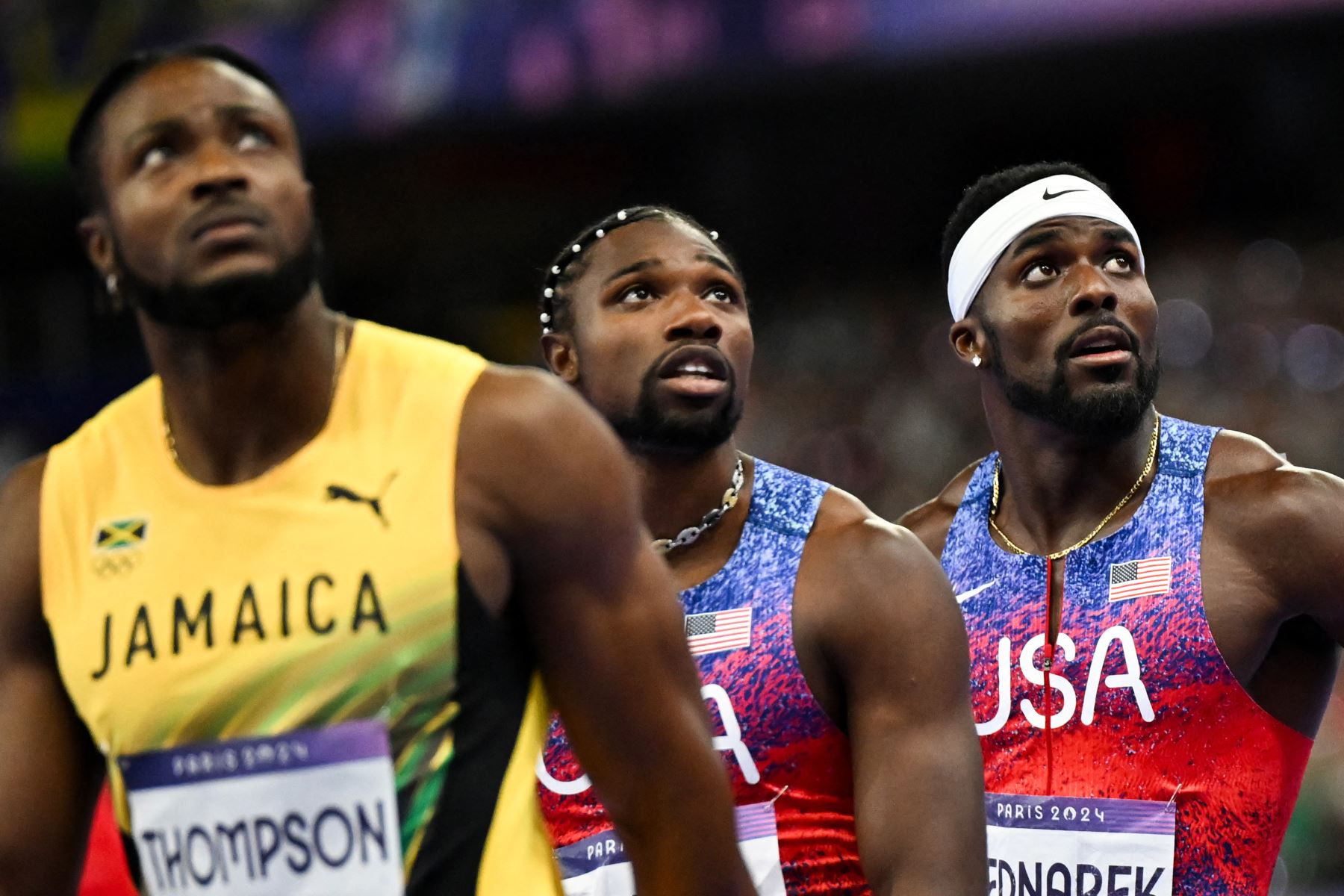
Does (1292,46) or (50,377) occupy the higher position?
(1292,46)

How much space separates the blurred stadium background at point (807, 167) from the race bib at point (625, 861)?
18.3 feet

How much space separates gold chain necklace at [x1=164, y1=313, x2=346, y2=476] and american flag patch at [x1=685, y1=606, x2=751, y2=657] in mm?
1084

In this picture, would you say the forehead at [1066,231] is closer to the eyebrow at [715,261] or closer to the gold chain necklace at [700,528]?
the eyebrow at [715,261]

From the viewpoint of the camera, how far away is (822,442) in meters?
11.6

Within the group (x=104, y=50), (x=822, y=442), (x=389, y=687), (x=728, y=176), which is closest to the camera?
(x=389, y=687)

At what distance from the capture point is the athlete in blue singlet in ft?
10.3

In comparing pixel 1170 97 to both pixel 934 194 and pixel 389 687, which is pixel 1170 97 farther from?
pixel 389 687

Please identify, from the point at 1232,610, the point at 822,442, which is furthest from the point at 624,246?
the point at 822,442

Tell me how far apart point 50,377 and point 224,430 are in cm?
1269

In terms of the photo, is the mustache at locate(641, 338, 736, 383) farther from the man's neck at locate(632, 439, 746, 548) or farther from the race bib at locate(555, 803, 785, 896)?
the race bib at locate(555, 803, 785, 896)

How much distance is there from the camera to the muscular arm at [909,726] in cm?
310

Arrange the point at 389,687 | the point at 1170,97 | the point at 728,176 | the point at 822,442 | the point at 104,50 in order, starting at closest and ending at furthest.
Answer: the point at 389,687
the point at 822,442
the point at 104,50
the point at 1170,97
the point at 728,176

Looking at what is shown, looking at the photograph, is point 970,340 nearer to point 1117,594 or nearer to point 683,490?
point 1117,594

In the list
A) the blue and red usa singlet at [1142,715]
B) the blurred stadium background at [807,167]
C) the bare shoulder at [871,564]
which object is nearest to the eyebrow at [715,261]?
the bare shoulder at [871,564]
